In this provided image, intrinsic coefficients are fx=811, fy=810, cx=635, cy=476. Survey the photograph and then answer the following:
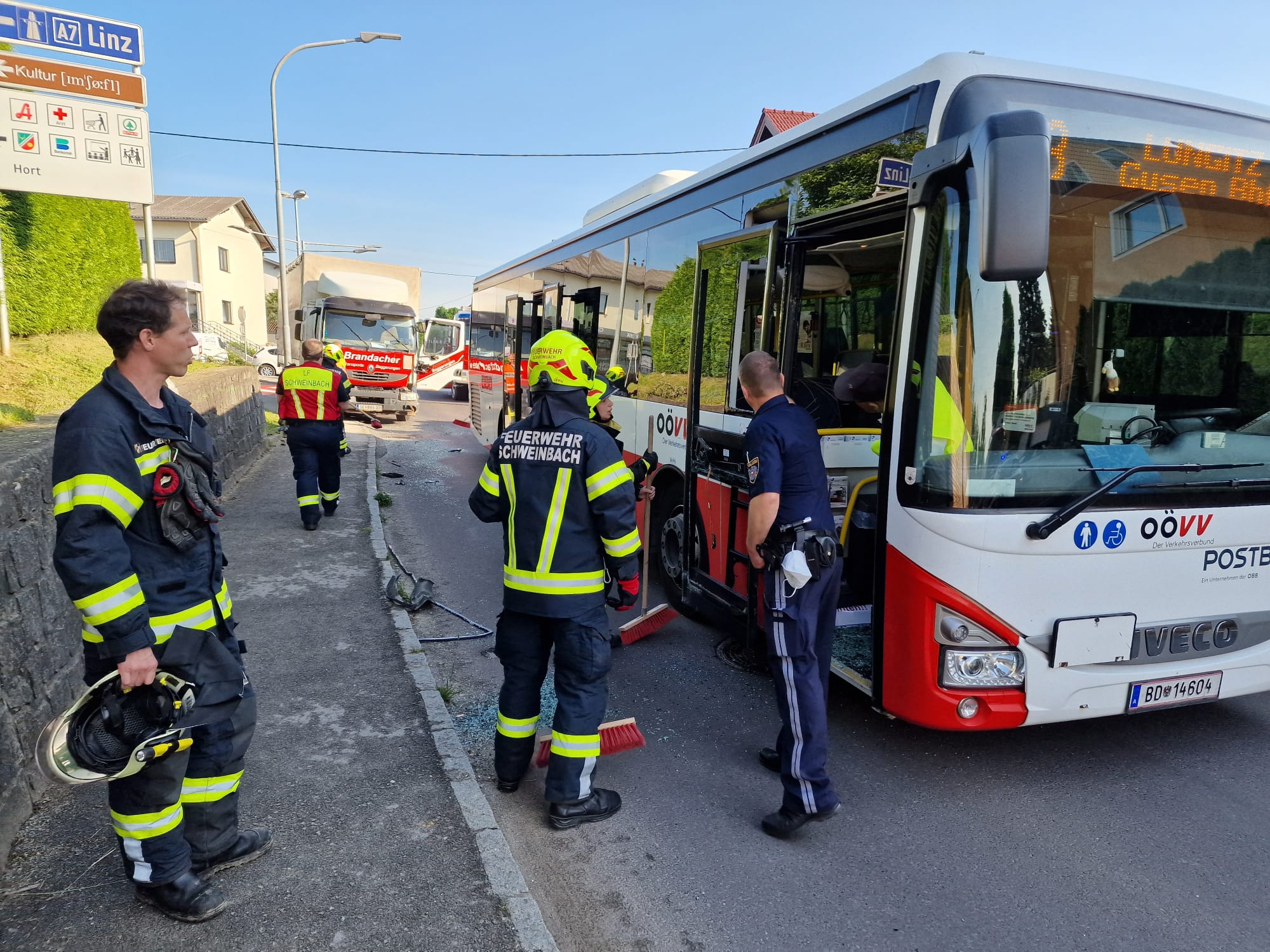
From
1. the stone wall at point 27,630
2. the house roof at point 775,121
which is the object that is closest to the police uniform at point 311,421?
the stone wall at point 27,630

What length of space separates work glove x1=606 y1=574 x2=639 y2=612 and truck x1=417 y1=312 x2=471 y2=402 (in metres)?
26.4

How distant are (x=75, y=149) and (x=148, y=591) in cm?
816

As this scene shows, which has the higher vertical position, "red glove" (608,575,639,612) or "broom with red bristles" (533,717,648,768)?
"red glove" (608,575,639,612)

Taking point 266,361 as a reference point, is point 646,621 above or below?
below

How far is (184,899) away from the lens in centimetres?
265

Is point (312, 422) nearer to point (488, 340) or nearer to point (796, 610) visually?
point (488, 340)

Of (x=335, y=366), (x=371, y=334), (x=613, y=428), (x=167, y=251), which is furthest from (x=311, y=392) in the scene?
(x=167, y=251)

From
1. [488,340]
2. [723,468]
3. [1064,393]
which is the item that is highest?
[488,340]

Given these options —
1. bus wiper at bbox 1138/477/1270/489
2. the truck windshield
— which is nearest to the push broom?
bus wiper at bbox 1138/477/1270/489

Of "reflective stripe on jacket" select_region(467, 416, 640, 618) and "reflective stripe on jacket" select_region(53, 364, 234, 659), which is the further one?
"reflective stripe on jacket" select_region(467, 416, 640, 618)

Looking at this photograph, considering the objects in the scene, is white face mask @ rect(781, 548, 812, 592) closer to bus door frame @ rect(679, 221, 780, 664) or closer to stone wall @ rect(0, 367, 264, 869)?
bus door frame @ rect(679, 221, 780, 664)

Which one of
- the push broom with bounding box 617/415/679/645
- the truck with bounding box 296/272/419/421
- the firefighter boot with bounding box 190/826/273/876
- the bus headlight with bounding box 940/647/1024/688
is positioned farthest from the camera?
the truck with bounding box 296/272/419/421

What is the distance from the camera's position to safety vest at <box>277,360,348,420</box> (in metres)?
7.94

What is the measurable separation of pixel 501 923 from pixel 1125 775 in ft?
9.73
